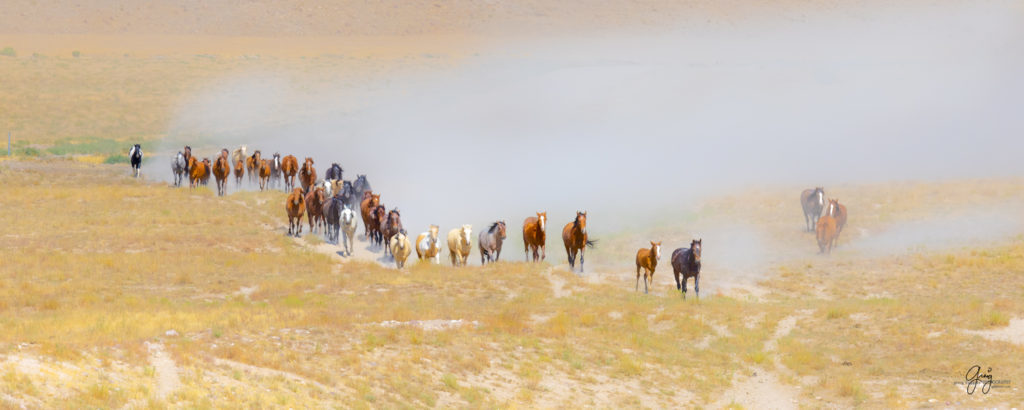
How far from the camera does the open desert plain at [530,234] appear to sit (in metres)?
20.9

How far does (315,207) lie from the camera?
42.0 metres

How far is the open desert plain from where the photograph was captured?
822 inches

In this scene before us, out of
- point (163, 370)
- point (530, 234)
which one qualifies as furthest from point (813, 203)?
point (163, 370)

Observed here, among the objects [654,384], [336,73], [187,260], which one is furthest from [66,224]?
[336,73]

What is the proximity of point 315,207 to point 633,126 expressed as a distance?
40.2 meters

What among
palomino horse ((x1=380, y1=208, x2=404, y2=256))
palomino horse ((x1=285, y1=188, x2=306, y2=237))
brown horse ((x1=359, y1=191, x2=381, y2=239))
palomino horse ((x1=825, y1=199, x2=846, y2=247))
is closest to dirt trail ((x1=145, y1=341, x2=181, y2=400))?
palomino horse ((x1=380, y1=208, x2=404, y2=256))

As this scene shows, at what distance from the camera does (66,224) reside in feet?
132

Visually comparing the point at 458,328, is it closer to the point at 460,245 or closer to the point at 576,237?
the point at 576,237

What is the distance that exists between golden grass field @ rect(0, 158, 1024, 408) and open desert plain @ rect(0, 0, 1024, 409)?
0.11 m

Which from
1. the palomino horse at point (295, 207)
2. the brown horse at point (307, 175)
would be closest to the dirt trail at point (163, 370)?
the palomino horse at point (295, 207)

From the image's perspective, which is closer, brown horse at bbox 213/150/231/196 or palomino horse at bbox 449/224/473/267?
palomino horse at bbox 449/224/473/267

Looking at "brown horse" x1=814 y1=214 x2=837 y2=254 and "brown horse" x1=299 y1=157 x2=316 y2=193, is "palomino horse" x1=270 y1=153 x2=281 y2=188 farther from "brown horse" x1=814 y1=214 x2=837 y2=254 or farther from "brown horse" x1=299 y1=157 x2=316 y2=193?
"brown horse" x1=814 y1=214 x2=837 y2=254

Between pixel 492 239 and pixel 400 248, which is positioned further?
pixel 492 239

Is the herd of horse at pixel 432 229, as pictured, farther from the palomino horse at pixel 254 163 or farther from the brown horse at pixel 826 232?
the palomino horse at pixel 254 163
